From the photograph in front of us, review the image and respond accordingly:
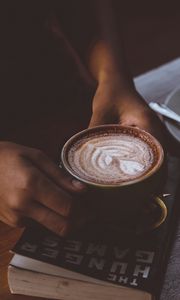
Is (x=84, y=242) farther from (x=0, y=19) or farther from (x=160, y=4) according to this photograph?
(x=160, y=4)

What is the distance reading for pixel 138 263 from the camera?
0.67 metres

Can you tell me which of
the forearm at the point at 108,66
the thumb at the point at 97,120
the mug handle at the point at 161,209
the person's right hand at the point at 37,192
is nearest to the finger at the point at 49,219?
the person's right hand at the point at 37,192

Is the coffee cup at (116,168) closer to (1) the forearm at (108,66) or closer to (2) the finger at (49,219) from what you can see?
(2) the finger at (49,219)

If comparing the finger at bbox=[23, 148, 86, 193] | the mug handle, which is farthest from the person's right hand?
the mug handle

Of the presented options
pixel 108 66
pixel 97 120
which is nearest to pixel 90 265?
pixel 97 120

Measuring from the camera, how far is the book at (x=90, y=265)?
65 centimetres

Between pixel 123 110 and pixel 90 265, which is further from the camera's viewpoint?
pixel 123 110

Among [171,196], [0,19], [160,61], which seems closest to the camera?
[171,196]

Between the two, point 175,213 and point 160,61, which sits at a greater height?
point 160,61

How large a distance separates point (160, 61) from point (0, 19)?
6.01ft

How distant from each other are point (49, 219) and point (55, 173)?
0.07 metres

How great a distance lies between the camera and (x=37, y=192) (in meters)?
0.70

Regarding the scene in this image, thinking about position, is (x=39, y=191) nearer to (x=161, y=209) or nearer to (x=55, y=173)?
(x=55, y=173)

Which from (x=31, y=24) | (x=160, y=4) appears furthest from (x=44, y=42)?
(x=160, y=4)
